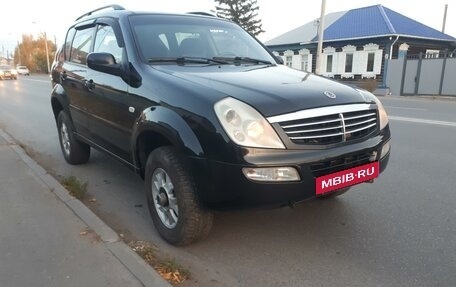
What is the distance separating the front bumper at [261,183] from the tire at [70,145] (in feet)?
11.0

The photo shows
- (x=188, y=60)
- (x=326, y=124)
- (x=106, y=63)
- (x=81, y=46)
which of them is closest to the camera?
(x=326, y=124)

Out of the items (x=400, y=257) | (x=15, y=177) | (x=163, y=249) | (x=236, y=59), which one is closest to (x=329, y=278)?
(x=400, y=257)

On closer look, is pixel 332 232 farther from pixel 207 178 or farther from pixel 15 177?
pixel 15 177

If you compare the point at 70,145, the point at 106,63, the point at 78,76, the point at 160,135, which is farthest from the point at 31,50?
the point at 160,135

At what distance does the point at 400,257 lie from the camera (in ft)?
10.7

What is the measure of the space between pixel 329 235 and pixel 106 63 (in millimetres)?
2494

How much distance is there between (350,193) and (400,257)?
150 cm

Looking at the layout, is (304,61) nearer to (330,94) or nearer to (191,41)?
(191,41)

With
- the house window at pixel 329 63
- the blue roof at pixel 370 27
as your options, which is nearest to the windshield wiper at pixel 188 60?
the blue roof at pixel 370 27

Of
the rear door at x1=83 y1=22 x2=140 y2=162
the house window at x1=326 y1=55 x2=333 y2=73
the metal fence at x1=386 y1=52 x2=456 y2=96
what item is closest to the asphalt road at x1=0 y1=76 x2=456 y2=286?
the rear door at x1=83 y1=22 x2=140 y2=162

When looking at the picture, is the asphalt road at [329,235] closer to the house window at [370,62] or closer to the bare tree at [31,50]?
the house window at [370,62]

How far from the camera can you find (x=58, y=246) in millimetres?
3346

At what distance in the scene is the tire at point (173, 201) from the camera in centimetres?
312

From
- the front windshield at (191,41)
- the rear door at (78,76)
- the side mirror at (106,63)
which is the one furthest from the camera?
the rear door at (78,76)
